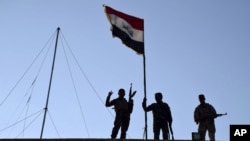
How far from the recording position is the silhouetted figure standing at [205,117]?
611 inches

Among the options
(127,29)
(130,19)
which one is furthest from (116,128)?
(130,19)

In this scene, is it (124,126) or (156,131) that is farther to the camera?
(124,126)

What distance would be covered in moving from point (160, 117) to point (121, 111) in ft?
4.07

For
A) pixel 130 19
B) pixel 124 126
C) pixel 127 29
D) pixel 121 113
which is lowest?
pixel 124 126

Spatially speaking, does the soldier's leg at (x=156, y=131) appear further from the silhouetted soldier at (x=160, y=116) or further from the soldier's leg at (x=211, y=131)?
the soldier's leg at (x=211, y=131)

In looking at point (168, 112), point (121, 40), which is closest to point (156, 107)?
point (168, 112)

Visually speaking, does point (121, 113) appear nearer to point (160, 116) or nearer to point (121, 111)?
point (121, 111)

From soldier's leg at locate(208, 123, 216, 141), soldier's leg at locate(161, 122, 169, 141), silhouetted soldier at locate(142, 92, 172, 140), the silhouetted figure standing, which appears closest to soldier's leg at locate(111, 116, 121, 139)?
silhouetted soldier at locate(142, 92, 172, 140)

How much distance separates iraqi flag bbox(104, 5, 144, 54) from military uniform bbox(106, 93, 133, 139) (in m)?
2.11

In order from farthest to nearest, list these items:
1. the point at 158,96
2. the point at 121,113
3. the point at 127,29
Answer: the point at 127,29 < the point at 158,96 < the point at 121,113

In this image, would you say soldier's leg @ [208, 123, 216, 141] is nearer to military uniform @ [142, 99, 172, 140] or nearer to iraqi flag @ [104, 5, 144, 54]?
military uniform @ [142, 99, 172, 140]

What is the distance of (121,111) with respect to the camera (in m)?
15.7

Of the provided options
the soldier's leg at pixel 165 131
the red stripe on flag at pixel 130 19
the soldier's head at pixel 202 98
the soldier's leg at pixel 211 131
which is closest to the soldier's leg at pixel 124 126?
the soldier's leg at pixel 165 131

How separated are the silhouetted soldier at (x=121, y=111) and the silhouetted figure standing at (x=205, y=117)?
2.12 meters
